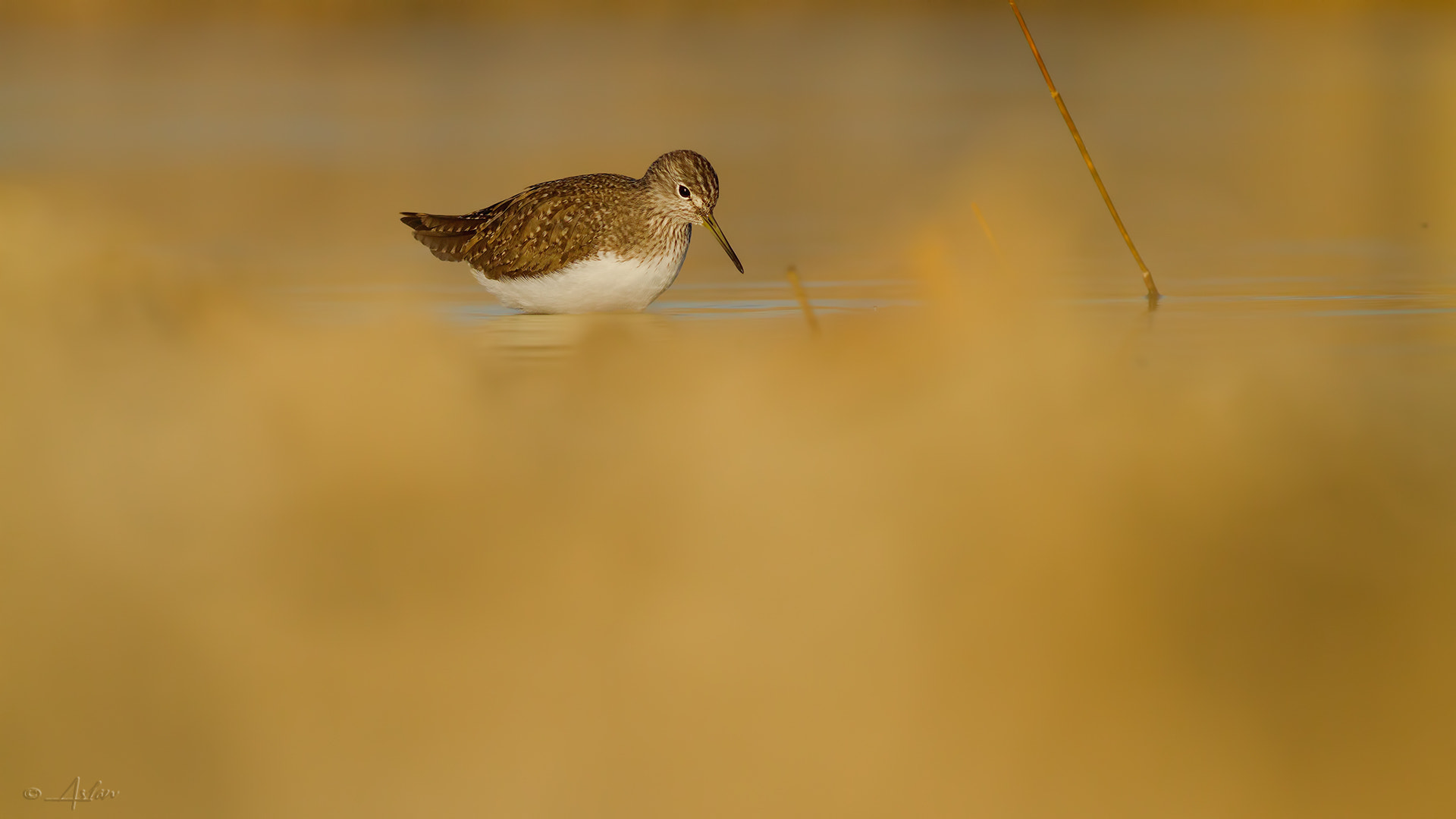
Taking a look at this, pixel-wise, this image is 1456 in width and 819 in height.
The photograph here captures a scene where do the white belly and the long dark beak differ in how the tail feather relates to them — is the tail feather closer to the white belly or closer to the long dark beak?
the white belly

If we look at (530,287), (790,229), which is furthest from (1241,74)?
(530,287)

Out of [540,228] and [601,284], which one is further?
[540,228]

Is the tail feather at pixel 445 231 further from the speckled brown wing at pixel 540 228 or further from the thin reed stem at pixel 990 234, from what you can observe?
the thin reed stem at pixel 990 234

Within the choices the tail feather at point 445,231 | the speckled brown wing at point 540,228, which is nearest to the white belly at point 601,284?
the speckled brown wing at point 540,228

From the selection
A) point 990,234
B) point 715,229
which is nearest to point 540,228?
point 715,229

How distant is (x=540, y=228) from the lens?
21.5 ft

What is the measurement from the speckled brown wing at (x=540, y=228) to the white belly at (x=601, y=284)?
0.15ft

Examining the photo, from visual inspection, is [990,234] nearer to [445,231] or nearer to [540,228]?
[540,228]

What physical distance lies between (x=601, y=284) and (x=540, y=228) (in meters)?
0.39

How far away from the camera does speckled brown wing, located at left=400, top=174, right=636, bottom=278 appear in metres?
6.45

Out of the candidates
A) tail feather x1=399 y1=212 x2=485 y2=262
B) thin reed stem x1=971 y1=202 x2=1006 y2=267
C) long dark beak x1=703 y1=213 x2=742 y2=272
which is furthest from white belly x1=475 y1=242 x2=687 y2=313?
thin reed stem x1=971 y1=202 x2=1006 y2=267

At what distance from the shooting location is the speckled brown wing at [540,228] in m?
6.45

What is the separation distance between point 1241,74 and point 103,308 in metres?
11.4

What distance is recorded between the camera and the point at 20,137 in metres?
10.9
